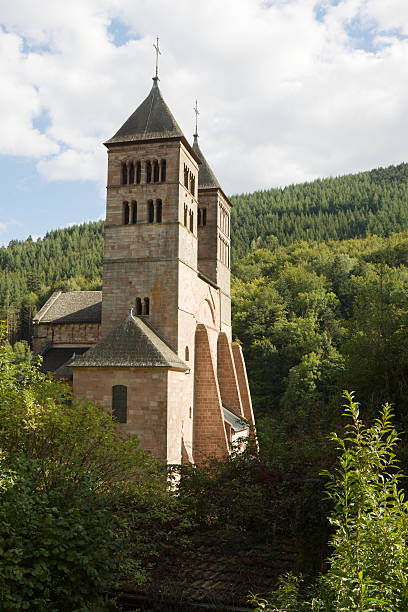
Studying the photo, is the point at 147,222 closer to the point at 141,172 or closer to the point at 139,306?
the point at 141,172

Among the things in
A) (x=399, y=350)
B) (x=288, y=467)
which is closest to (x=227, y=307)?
(x=399, y=350)

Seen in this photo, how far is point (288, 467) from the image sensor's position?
12.1 m

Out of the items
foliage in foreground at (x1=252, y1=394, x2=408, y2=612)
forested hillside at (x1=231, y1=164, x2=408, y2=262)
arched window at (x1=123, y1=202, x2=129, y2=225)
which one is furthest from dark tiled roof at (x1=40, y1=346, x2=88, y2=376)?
forested hillside at (x1=231, y1=164, x2=408, y2=262)

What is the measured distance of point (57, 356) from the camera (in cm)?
3512

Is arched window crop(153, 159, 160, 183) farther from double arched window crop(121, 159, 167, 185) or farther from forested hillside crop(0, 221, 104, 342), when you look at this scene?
forested hillside crop(0, 221, 104, 342)

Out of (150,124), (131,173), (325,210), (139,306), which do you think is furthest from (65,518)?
(325,210)

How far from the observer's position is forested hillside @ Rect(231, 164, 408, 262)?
362 feet

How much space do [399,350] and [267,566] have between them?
7.32 m

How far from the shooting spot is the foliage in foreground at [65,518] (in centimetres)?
681

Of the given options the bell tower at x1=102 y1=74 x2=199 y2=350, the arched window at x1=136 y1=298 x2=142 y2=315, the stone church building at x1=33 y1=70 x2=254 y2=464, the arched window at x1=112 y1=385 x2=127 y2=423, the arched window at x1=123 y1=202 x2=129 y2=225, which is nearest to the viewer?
the stone church building at x1=33 y1=70 x2=254 y2=464

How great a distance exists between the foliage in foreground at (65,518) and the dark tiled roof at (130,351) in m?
8.95

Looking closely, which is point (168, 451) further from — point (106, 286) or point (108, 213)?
point (108, 213)

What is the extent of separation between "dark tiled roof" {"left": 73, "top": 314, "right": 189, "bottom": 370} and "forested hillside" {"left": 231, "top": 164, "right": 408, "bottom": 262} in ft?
266

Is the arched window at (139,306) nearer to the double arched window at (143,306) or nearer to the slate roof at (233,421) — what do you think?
the double arched window at (143,306)
